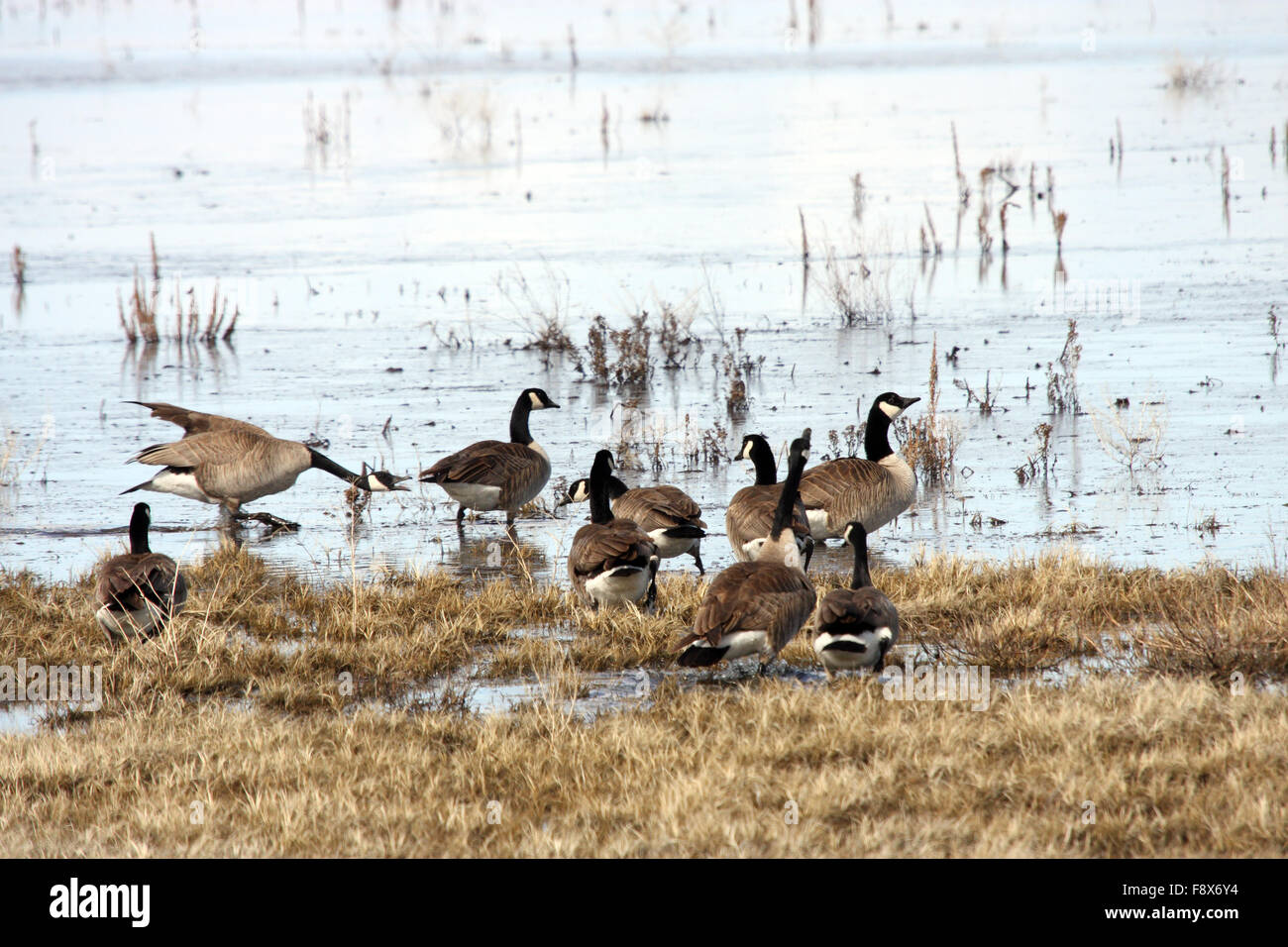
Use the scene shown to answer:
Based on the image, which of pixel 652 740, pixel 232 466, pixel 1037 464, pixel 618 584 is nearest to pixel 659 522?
pixel 618 584

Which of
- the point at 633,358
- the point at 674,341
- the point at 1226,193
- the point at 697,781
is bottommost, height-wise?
the point at 697,781

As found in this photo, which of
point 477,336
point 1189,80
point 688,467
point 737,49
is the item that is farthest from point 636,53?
point 688,467

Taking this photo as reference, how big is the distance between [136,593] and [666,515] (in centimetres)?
302

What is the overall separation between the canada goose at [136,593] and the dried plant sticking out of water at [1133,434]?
6782 mm

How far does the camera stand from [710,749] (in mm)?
5477

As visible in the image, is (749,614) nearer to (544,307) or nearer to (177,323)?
(544,307)

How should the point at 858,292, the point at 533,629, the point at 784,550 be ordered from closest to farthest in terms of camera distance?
the point at 784,550 < the point at 533,629 < the point at 858,292

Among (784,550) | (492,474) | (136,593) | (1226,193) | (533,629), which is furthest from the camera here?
(1226,193)

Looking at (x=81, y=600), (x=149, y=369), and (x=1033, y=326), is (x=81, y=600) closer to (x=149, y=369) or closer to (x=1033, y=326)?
(x=149, y=369)

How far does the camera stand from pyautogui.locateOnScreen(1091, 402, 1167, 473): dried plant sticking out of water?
35.1ft

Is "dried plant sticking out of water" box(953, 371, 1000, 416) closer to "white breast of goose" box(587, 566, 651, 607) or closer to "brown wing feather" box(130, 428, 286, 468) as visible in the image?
"white breast of goose" box(587, 566, 651, 607)

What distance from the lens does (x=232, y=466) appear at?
10195 millimetres

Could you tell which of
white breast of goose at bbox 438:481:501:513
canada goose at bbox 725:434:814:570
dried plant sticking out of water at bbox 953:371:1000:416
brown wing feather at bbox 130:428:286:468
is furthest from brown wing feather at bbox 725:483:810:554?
dried plant sticking out of water at bbox 953:371:1000:416

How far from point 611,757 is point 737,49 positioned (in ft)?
146
